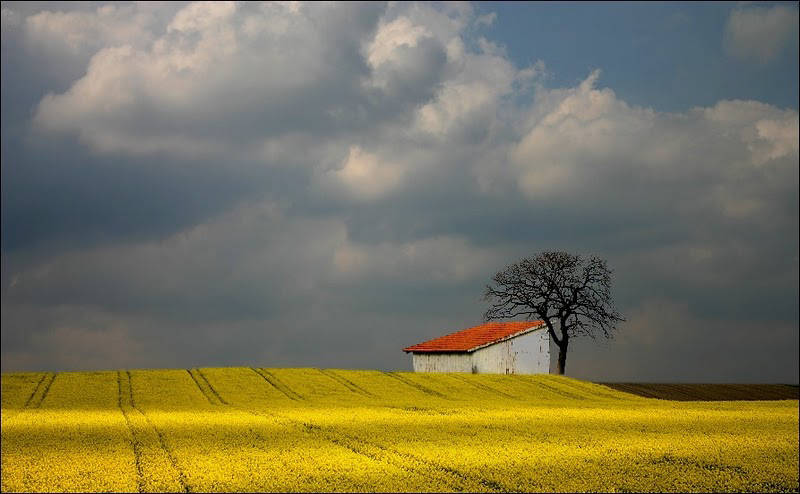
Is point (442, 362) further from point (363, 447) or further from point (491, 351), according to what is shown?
point (363, 447)

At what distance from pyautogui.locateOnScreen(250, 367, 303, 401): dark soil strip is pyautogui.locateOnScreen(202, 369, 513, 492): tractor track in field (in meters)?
17.2

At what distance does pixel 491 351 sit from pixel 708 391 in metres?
19.4

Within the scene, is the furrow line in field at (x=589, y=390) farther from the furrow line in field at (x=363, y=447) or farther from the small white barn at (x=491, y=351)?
the furrow line in field at (x=363, y=447)

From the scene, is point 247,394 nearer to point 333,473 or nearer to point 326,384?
point 326,384

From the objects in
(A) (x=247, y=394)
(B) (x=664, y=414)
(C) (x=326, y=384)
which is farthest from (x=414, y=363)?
(B) (x=664, y=414)

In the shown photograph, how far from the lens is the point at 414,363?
7262 cm

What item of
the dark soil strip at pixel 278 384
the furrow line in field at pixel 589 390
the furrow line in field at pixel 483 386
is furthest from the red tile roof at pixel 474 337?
→ the dark soil strip at pixel 278 384

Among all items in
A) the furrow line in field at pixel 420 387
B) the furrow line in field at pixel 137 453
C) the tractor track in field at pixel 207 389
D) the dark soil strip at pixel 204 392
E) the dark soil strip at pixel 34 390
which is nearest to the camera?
the furrow line in field at pixel 137 453

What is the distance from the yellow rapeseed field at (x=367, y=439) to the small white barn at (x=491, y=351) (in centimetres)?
1177

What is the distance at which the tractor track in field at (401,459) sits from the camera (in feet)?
62.8

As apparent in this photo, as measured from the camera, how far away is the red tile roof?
69.2 metres

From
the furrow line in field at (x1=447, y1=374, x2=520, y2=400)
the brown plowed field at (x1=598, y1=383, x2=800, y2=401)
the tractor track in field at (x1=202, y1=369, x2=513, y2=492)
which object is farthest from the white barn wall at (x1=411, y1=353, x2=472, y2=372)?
the tractor track in field at (x1=202, y1=369, x2=513, y2=492)

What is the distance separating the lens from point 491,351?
6881cm

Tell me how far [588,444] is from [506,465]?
7202 mm
